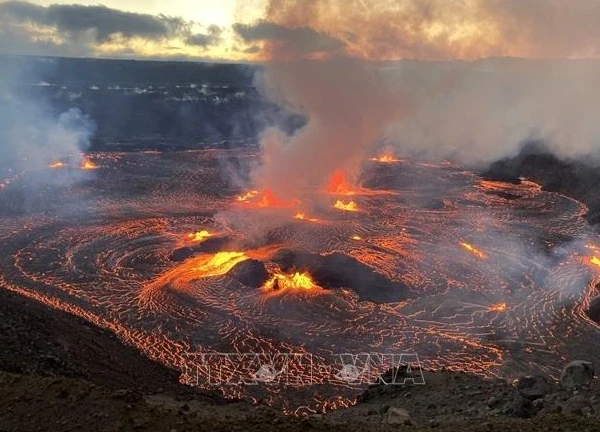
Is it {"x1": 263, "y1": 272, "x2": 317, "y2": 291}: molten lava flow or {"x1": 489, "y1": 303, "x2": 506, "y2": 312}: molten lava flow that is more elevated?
{"x1": 489, "y1": 303, "x2": 506, "y2": 312}: molten lava flow

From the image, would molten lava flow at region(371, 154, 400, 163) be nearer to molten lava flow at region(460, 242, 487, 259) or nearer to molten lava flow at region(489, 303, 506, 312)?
molten lava flow at region(460, 242, 487, 259)

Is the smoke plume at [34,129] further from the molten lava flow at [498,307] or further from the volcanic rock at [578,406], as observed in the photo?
the volcanic rock at [578,406]

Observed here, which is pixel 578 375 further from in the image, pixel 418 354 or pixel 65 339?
pixel 65 339

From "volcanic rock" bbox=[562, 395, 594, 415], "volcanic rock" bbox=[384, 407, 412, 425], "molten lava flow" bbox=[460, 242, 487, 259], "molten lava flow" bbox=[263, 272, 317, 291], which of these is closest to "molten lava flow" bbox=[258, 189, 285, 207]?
"molten lava flow" bbox=[460, 242, 487, 259]

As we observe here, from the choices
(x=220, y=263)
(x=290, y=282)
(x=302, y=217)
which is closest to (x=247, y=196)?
(x=302, y=217)

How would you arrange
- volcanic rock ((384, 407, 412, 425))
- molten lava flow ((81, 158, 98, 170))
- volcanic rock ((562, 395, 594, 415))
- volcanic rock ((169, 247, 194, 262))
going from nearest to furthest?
volcanic rock ((384, 407, 412, 425)) → volcanic rock ((562, 395, 594, 415)) → volcanic rock ((169, 247, 194, 262)) → molten lava flow ((81, 158, 98, 170))

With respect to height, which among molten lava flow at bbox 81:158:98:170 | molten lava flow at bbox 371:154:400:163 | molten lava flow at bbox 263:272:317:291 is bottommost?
molten lava flow at bbox 81:158:98:170

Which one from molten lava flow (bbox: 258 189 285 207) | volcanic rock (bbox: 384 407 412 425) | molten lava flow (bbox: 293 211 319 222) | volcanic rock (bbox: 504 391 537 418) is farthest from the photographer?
molten lava flow (bbox: 258 189 285 207)

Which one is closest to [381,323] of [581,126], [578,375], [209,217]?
[578,375]
